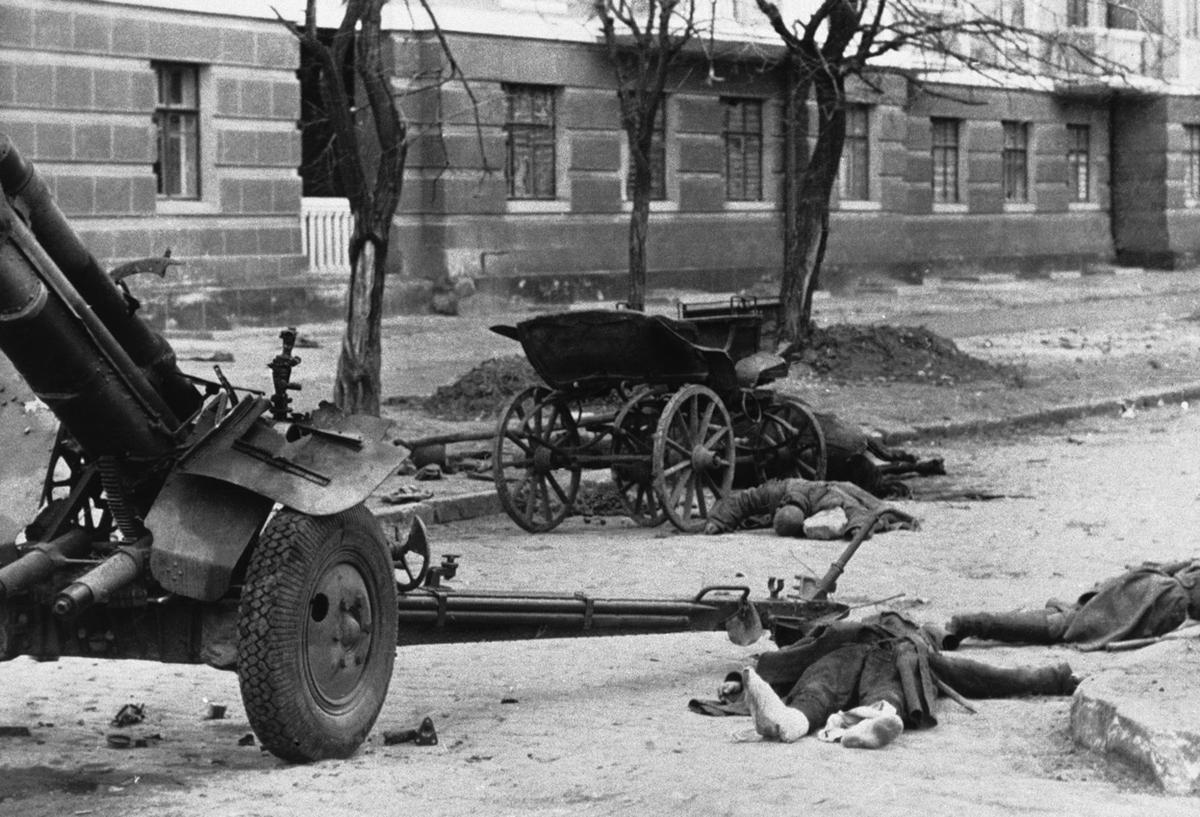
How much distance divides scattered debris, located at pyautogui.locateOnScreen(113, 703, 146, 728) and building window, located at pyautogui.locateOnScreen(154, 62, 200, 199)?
58.4 ft

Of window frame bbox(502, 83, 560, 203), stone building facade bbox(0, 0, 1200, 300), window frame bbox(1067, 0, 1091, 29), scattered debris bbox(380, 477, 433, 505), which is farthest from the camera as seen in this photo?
window frame bbox(1067, 0, 1091, 29)

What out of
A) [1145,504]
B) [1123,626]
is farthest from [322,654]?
[1145,504]

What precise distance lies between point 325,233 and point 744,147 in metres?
8.45

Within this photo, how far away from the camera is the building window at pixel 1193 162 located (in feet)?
138

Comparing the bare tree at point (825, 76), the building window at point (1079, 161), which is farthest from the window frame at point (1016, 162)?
the bare tree at point (825, 76)

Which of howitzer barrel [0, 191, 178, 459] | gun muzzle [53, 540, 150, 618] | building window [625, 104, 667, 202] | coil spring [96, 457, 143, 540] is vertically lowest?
gun muzzle [53, 540, 150, 618]

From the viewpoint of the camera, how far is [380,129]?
46.0ft

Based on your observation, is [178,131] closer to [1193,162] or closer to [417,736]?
[417,736]

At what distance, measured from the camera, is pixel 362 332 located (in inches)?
569

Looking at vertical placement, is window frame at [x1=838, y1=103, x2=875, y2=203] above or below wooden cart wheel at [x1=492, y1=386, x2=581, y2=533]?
above

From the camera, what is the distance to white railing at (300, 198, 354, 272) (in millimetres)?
26359

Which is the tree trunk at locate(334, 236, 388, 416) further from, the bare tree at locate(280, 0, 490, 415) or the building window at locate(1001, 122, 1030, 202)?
the building window at locate(1001, 122, 1030, 202)

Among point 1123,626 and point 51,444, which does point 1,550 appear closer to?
point 51,444

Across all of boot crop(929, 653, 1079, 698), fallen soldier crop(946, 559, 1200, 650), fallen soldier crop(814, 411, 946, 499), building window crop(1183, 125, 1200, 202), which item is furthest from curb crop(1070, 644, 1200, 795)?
building window crop(1183, 125, 1200, 202)
